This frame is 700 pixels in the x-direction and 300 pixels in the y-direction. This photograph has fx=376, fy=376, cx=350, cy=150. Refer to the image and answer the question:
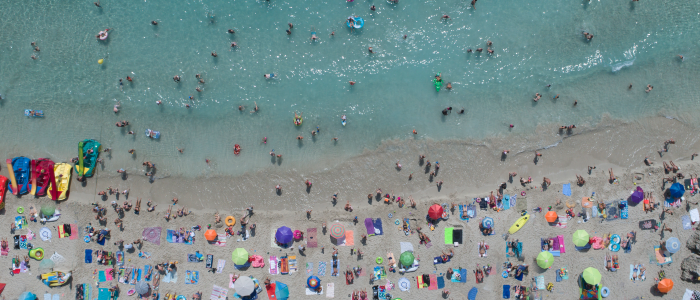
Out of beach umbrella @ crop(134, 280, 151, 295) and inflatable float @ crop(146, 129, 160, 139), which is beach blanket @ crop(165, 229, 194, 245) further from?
inflatable float @ crop(146, 129, 160, 139)

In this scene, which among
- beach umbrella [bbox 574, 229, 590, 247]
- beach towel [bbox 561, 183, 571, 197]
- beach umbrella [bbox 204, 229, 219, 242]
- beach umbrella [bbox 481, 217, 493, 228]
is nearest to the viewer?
beach umbrella [bbox 574, 229, 590, 247]

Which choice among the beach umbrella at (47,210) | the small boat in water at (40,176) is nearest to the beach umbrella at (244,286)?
the beach umbrella at (47,210)

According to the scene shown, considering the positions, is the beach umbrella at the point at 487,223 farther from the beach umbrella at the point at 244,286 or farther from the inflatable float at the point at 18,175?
the inflatable float at the point at 18,175

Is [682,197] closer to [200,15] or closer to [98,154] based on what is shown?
[200,15]

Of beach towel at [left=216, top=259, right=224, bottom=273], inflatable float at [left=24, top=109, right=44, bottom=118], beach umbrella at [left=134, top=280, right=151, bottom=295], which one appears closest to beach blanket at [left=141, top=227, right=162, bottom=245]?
beach umbrella at [left=134, top=280, right=151, bottom=295]

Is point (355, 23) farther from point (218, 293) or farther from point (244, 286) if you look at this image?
point (218, 293)

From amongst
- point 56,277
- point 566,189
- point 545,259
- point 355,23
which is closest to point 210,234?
point 56,277
